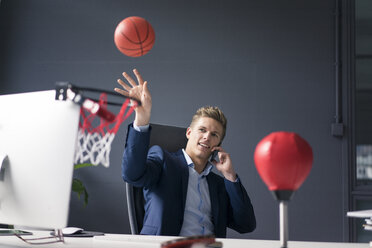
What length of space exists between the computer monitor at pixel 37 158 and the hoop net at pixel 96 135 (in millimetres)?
34

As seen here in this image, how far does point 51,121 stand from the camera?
1.17 meters

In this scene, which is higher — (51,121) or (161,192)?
(51,121)

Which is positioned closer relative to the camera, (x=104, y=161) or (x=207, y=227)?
(x=104, y=161)

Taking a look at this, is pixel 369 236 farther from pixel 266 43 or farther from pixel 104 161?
pixel 104 161

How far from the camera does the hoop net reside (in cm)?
113

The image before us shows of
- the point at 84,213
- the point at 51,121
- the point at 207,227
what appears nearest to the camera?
the point at 51,121

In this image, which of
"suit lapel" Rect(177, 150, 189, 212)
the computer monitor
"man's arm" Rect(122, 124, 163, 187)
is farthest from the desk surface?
"suit lapel" Rect(177, 150, 189, 212)

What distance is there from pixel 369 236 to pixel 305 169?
8.99 ft

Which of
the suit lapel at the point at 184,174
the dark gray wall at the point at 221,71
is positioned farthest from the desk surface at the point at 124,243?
the dark gray wall at the point at 221,71

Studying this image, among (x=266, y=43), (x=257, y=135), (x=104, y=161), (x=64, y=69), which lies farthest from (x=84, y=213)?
(x=104, y=161)

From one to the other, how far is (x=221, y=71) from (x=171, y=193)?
1869 millimetres

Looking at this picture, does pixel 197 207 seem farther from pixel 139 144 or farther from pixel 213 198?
pixel 139 144

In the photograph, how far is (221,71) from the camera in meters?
3.58

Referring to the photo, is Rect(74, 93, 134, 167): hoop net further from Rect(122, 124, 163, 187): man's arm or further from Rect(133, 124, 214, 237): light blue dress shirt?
Rect(133, 124, 214, 237): light blue dress shirt
